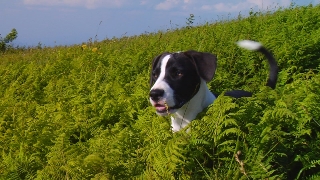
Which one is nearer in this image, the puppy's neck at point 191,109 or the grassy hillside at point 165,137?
the grassy hillside at point 165,137

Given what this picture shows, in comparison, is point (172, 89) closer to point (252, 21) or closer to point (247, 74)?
point (247, 74)

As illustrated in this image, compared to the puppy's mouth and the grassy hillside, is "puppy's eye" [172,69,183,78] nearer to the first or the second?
the puppy's mouth

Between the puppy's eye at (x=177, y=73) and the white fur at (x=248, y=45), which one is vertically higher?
the white fur at (x=248, y=45)

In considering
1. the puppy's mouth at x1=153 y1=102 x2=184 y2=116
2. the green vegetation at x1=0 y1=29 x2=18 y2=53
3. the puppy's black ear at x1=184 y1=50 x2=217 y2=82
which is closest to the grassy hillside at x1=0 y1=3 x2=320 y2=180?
the puppy's mouth at x1=153 y1=102 x2=184 y2=116

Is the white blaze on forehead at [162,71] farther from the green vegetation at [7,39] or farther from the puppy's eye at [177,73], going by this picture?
the green vegetation at [7,39]

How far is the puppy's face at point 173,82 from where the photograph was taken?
4387 mm

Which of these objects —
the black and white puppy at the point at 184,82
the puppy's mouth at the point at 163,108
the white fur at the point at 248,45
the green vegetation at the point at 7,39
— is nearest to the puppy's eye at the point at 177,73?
the black and white puppy at the point at 184,82

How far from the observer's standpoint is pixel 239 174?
3314 mm

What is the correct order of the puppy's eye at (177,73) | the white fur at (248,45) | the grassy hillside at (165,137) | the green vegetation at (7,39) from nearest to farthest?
the grassy hillside at (165,137)
the puppy's eye at (177,73)
the white fur at (248,45)
the green vegetation at (7,39)

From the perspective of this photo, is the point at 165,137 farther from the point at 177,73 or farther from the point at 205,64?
the point at 205,64

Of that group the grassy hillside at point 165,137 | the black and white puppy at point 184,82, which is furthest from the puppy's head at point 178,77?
the grassy hillside at point 165,137

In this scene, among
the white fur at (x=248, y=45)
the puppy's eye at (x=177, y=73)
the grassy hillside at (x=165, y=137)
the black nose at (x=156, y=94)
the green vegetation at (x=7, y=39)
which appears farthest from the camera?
the green vegetation at (x=7, y=39)

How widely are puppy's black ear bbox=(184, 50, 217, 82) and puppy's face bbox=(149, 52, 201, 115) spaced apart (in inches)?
1.5

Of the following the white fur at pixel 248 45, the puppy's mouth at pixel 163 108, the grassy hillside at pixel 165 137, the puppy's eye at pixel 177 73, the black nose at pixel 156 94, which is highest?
the white fur at pixel 248 45
